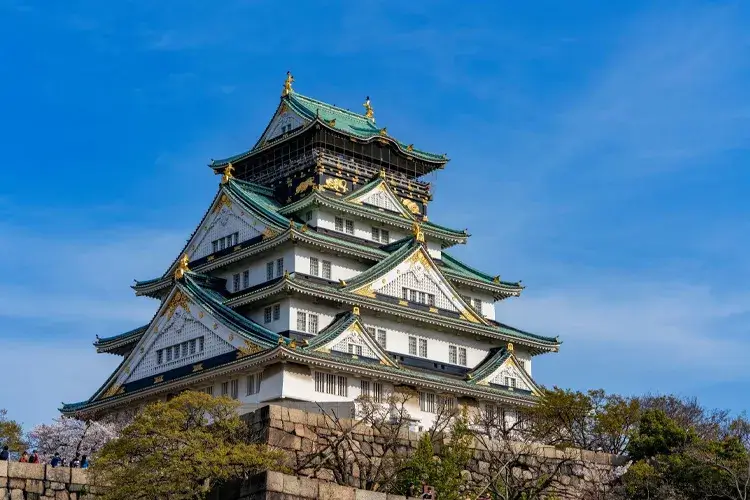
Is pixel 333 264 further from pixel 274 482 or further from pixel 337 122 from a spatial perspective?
pixel 274 482

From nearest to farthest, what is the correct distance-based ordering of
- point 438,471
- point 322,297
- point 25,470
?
point 438,471 < point 25,470 < point 322,297

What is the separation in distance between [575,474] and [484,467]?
384cm

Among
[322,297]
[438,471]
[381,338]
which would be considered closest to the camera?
[438,471]

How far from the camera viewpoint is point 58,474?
122 ft

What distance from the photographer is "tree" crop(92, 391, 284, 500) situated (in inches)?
1339

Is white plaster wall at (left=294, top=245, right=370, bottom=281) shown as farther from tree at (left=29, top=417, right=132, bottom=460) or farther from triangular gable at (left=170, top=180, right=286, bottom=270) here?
tree at (left=29, top=417, right=132, bottom=460)

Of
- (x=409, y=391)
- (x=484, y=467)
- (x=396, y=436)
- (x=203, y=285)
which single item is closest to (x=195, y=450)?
A: (x=396, y=436)

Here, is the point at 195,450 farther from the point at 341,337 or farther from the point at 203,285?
the point at 203,285

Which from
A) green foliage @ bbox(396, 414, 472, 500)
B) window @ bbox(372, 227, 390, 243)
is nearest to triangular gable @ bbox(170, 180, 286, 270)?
window @ bbox(372, 227, 390, 243)

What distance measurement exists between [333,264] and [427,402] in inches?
342

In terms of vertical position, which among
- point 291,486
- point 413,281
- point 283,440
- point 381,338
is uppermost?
point 413,281

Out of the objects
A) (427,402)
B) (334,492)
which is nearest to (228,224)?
(427,402)

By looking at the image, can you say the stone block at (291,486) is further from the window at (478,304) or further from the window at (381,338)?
the window at (478,304)

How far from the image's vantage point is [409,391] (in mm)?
59969
